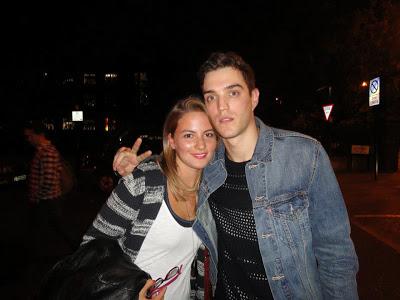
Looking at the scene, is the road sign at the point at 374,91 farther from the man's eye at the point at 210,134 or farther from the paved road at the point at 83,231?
the man's eye at the point at 210,134

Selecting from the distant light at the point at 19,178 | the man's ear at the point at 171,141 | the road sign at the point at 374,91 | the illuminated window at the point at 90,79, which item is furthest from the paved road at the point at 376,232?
the illuminated window at the point at 90,79

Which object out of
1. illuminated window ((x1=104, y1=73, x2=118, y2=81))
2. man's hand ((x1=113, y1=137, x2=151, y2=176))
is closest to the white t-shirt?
man's hand ((x1=113, y1=137, x2=151, y2=176))

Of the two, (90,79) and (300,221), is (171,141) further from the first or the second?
(90,79)

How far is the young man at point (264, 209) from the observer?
184cm

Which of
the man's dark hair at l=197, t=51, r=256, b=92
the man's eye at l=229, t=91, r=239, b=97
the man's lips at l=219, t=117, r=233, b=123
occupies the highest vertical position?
the man's dark hair at l=197, t=51, r=256, b=92

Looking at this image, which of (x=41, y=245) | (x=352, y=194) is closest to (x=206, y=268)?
(x=41, y=245)

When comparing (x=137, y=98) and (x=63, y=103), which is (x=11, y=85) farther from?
(x=137, y=98)

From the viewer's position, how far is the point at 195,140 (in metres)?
2.58

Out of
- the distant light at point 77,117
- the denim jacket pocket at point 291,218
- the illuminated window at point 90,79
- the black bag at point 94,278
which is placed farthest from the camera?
the illuminated window at point 90,79

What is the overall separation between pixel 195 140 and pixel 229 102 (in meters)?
0.49

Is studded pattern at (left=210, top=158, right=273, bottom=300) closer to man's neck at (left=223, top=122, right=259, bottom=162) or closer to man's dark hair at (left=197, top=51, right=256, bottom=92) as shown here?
man's neck at (left=223, top=122, right=259, bottom=162)

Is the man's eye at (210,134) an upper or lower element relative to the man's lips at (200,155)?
upper

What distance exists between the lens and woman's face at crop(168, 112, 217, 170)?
8.39 ft

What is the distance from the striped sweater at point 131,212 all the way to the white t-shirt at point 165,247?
0.06 meters
